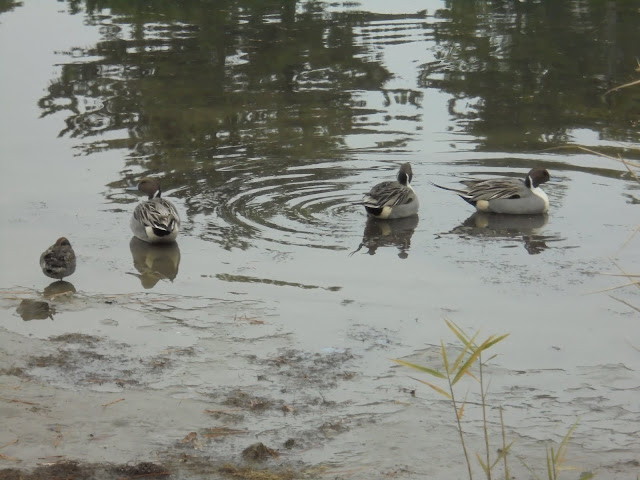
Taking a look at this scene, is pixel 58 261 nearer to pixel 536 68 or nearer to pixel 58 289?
pixel 58 289

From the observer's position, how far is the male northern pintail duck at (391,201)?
11852mm

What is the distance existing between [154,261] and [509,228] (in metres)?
4.02

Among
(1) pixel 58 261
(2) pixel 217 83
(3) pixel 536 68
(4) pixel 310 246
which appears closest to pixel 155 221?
(1) pixel 58 261

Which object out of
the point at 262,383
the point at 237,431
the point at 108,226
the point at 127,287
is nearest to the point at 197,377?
the point at 262,383

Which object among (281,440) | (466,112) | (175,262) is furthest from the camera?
(466,112)

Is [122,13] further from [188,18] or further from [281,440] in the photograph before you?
[281,440]

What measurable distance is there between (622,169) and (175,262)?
6.05 meters

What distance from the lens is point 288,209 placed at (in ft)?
39.9

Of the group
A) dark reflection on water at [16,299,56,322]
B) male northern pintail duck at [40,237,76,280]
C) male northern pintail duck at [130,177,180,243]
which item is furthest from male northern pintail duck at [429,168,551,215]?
dark reflection on water at [16,299,56,322]

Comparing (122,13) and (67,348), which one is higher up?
(122,13)

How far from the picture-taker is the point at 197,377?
7.73 meters

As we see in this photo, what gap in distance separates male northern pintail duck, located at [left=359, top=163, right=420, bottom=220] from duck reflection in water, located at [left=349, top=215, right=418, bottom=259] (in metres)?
0.07

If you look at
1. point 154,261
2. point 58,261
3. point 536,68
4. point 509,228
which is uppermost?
point 536,68

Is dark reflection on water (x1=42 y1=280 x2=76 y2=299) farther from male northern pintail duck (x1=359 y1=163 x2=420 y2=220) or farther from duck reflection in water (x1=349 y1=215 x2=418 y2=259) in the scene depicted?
male northern pintail duck (x1=359 y1=163 x2=420 y2=220)
